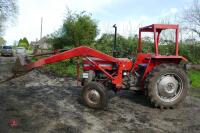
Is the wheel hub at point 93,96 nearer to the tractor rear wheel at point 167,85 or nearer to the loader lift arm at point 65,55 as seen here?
the loader lift arm at point 65,55

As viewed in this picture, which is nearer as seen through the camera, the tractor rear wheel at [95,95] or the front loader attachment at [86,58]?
the tractor rear wheel at [95,95]

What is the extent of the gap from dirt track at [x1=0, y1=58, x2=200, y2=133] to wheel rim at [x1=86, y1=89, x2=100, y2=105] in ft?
0.83

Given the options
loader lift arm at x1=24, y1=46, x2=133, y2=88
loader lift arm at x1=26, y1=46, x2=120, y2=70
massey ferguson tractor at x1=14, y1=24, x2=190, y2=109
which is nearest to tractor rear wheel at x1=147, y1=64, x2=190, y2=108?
massey ferguson tractor at x1=14, y1=24, x2=190, y2=109

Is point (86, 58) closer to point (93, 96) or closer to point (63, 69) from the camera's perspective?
point (93, 96)

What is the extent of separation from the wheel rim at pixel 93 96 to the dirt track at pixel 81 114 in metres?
0.25

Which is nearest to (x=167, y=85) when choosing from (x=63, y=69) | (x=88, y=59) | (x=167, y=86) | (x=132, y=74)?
(x=167, y=86)

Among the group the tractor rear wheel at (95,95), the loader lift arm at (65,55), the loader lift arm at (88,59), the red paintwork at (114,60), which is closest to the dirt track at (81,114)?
the tractor rear wheel at (95,95)

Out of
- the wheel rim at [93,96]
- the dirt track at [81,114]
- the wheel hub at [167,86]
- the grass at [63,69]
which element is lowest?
the dirt track at [81,114]

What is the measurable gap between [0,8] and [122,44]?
87.7 ft

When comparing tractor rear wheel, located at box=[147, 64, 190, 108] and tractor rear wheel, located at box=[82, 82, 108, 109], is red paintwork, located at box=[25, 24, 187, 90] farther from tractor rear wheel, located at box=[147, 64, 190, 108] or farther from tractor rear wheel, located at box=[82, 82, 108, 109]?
tractor rear wheel, located at box=[82, 82, 108, 109]

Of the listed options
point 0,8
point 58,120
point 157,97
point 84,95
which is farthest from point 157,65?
point 0,8

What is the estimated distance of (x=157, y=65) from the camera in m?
8.62

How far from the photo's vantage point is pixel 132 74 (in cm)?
893

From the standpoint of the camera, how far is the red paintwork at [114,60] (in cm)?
835
